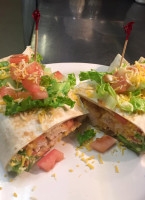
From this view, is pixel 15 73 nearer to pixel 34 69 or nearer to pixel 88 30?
pixel 34 69

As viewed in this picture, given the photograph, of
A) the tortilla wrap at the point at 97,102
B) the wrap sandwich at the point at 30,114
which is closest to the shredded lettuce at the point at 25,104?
the wrap sandwich at the point at 30,114

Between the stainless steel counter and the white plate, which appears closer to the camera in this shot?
the white plate

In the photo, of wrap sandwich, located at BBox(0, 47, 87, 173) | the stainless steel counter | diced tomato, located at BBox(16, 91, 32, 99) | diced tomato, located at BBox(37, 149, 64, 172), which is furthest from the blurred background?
diced tomato, located at BBox(37, 149, 64, 172)

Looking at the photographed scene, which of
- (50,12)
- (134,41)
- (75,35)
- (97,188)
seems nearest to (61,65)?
(97,188)

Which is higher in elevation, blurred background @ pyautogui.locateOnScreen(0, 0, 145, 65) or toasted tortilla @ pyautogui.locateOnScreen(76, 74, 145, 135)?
blurred background @ pyautogui.locateOnScreen(0, 0, 145, 65)

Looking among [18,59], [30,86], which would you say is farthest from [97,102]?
[18,59]

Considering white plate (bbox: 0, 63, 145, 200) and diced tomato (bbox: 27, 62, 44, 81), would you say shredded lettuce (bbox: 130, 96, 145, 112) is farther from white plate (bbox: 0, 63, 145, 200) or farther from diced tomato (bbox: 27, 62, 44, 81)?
diced tomato (bbox: 27, 62, 44, 81)

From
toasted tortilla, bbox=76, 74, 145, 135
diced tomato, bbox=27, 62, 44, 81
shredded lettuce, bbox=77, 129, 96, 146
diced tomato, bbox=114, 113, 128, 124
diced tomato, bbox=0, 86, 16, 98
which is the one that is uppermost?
diced tomato, bbox=27, 62, 44, 81
